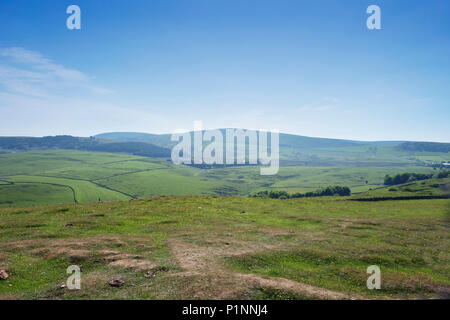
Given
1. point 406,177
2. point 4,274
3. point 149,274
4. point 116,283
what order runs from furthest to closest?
1. point 406,177
2. point 149,274
3. point 4,274
4. point 116,283

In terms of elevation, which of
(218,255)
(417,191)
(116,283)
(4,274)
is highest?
(4,274)

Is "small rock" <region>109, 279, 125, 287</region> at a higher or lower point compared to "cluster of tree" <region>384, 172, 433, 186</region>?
higher

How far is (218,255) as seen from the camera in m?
22.6

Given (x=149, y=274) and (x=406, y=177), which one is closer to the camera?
(x=149, y=274)

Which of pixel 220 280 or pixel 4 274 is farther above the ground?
pixel 4 274

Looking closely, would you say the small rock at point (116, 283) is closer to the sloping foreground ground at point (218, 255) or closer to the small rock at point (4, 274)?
the sloping foreground ground at point (218, 255)

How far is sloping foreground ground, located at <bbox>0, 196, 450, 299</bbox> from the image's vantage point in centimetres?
1655

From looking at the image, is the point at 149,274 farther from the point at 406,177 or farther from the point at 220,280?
the point at 406,177

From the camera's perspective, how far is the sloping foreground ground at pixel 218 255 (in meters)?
16.5

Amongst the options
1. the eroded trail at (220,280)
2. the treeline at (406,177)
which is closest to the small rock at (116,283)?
the eroded trail at (220,280)

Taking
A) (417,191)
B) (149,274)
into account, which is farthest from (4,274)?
(417,191)

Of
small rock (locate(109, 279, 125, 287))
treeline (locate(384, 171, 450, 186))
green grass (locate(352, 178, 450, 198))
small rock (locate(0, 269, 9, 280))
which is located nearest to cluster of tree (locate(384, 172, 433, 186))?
treeline (locate(384, 171, 450, 186))

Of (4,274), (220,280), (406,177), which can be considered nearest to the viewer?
(220,280)

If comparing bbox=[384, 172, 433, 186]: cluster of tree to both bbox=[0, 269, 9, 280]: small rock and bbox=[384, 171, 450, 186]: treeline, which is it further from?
bbox=[0, 269, 9, 280]: small rock
